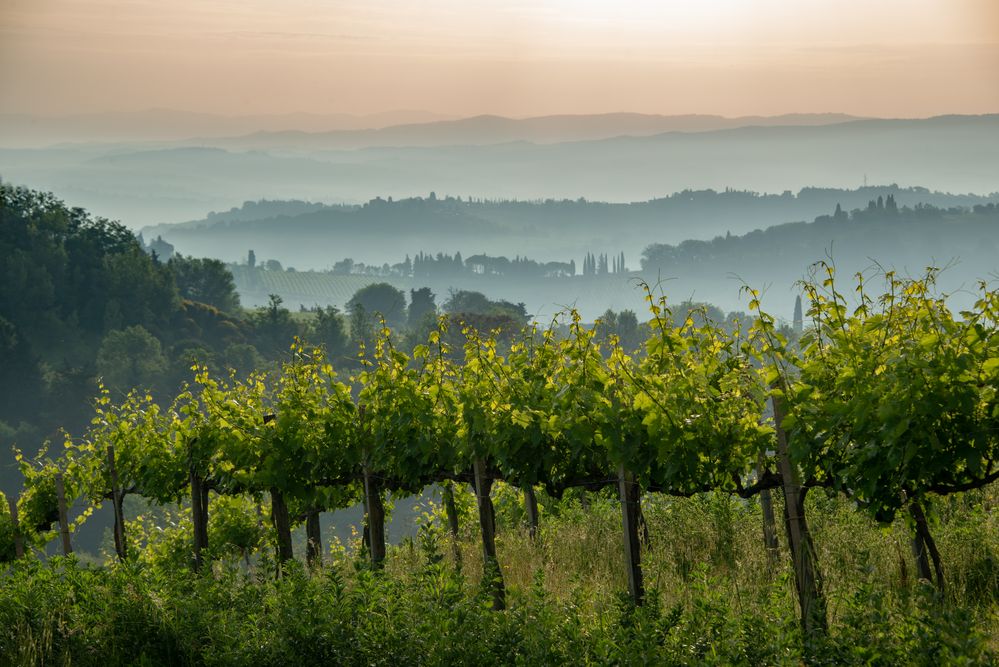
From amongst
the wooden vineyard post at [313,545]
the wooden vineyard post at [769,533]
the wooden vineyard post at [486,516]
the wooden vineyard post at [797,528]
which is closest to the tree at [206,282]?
the wooden vineyard post at [313,545]

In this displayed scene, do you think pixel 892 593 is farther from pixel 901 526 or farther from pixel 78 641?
pixel 78 641

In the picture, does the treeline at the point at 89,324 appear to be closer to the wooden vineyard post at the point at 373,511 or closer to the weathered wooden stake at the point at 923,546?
the wooden vineyard post at the point at 373,511

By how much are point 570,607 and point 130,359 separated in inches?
5348

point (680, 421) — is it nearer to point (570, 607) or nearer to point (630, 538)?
point (630, 538)

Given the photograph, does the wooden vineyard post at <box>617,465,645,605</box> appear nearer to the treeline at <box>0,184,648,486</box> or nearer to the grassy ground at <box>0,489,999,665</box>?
the grassy ground at <box>0,489,999,665</box>

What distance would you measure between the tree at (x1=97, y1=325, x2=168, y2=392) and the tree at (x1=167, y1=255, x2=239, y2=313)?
89.3ft

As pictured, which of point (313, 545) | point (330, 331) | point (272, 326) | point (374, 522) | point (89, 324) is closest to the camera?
point (374, 522)

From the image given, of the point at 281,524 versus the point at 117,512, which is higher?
the point at 117,512

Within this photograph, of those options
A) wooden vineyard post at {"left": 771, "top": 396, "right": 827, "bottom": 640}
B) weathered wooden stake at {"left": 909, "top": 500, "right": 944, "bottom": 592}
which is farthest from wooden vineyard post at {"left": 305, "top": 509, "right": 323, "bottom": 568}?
weathered wooden stake at {"left": 909, "top": 500, "right": 944, "bottom": 592}

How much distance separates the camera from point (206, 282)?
541 ft

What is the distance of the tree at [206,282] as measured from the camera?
6437 inches

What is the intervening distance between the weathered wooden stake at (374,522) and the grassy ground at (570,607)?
1.18 feet

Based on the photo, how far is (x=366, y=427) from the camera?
10.9m

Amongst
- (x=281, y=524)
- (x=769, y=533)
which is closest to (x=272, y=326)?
(x=281, y=524)
